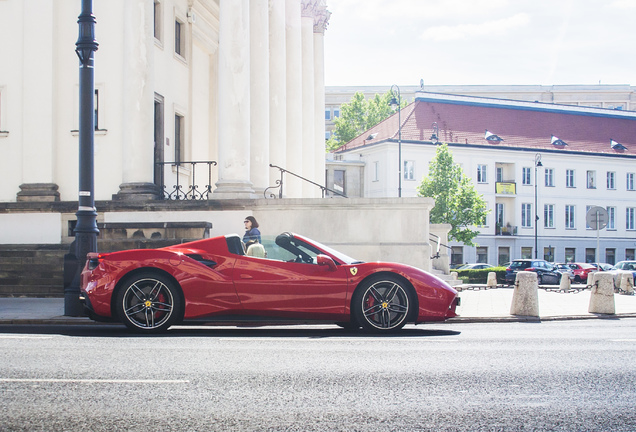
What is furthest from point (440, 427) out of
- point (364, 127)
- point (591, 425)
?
point (364, 127)

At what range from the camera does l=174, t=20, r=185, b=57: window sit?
84.4 ft

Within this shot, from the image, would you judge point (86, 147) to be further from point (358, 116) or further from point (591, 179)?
point (358, 116)

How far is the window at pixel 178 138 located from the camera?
Result: 85.5ft

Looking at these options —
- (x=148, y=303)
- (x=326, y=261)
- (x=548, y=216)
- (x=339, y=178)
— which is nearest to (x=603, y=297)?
(x=326, y=261)

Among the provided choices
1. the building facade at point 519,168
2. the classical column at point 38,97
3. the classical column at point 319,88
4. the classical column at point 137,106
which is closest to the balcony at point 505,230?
the building facade at point 519,168

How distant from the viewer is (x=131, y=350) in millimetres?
8023

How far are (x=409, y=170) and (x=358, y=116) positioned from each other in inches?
936

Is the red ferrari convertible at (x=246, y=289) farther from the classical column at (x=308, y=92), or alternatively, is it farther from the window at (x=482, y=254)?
the window at (x=482, y=254)

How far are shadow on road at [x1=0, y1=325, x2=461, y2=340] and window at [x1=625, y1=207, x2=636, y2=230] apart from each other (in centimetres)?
6768

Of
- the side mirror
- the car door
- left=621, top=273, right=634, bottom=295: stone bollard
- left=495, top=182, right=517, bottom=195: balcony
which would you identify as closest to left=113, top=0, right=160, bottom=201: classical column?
the car door

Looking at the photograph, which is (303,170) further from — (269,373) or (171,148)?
(269,373)

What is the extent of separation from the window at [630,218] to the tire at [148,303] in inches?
2765

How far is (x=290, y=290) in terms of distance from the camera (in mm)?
9859

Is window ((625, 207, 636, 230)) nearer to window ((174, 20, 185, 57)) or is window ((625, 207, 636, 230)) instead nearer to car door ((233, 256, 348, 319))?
window ((174, 20, 185, 57))
